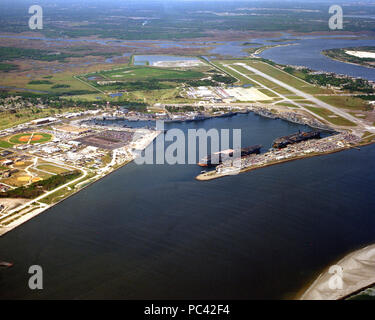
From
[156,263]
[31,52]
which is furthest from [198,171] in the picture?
[31,52]

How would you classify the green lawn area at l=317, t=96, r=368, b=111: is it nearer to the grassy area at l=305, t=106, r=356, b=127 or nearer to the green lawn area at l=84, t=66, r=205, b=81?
the grassy area at l=305, t=106, r=356, b=127

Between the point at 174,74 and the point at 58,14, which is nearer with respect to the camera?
the point at 174,74

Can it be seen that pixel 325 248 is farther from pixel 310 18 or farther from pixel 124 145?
pixel 310 18

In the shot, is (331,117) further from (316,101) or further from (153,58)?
Answer: (153,58)

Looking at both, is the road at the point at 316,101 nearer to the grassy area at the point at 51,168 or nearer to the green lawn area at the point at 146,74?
the green lawn area at the point at 146,74

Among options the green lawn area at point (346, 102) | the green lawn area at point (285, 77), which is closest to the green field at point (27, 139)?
the green lawn area at point (346, 102)
